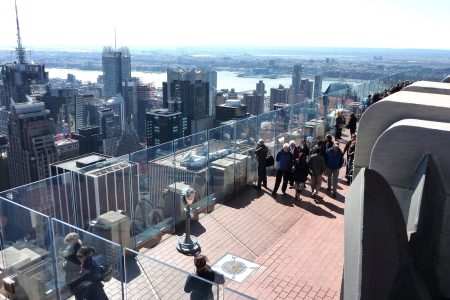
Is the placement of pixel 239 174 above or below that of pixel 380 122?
below

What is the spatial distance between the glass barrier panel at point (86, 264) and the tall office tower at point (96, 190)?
1513 mm

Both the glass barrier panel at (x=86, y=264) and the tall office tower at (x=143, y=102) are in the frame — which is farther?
the tall office tower at (x=143, y=102)

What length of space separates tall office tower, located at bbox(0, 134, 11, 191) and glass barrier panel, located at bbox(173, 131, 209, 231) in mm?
94606

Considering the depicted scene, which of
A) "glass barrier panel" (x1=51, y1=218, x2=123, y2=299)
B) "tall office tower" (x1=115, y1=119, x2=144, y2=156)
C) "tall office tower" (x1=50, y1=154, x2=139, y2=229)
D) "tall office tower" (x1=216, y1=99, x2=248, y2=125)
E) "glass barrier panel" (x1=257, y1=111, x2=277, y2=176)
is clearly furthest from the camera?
"tall office tower" (x1=115, y1=119, x2=144, y2=156)

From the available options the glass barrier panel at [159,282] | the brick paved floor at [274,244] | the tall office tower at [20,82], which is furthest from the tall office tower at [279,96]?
the glass barrier panel at [159,282]

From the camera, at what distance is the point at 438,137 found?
4578 millimetres

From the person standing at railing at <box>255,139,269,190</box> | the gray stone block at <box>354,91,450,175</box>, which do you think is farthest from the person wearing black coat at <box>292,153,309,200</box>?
the gray stone block at <box>354,91,450,175</box>

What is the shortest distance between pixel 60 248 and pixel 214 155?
4.78 meters

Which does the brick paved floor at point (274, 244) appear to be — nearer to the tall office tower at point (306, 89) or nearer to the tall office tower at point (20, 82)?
the tall office tower at point (306, 89)

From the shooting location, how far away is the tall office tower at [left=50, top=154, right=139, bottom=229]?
7.07 m

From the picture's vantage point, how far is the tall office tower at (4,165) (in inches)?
3637

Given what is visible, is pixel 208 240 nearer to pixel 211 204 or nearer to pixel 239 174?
pixel 211 204

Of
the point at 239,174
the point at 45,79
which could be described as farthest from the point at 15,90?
the point at 239,174

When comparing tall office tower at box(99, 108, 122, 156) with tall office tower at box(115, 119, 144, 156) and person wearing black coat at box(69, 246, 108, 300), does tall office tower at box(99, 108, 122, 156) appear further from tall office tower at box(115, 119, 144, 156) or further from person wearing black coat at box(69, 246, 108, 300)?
person wearing black coat at box(69, 246, 108, 300)
